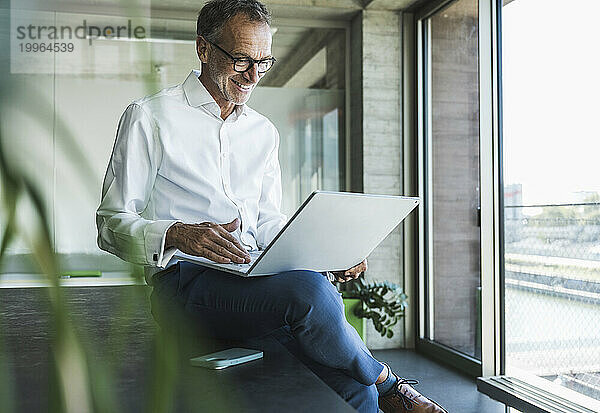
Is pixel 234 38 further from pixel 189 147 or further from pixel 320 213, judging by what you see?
pixel 320 213

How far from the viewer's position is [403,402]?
1.60 metres

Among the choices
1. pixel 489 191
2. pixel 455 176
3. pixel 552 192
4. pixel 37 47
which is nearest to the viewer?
pixel 37 47

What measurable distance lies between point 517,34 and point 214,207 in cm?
241

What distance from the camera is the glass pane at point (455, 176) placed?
3.90 m

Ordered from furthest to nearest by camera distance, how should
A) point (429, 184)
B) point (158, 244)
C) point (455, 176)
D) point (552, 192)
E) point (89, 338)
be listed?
point (429, 184) → point (455, 176) → point (552, 192) → point (158, 244) → point (89, 338)

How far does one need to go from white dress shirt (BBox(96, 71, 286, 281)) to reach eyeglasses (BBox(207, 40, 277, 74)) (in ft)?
0.32

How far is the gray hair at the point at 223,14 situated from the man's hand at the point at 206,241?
0.53 meters

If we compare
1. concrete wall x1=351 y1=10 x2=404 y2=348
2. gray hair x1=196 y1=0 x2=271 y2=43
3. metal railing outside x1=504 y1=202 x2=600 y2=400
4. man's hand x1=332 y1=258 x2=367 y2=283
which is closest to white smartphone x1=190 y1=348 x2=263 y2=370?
man's hand x1=332 y1=258 x2=367 y2=283

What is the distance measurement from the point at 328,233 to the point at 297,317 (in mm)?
150

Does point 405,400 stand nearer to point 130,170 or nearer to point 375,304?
point 130,170

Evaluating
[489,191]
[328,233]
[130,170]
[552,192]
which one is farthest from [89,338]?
[489,191]

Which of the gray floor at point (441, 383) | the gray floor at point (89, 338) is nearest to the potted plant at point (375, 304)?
the gray floor at point (441, 383)

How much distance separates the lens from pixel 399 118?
4.43 meters

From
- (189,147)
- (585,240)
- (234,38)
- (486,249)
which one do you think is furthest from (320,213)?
(486,249)
